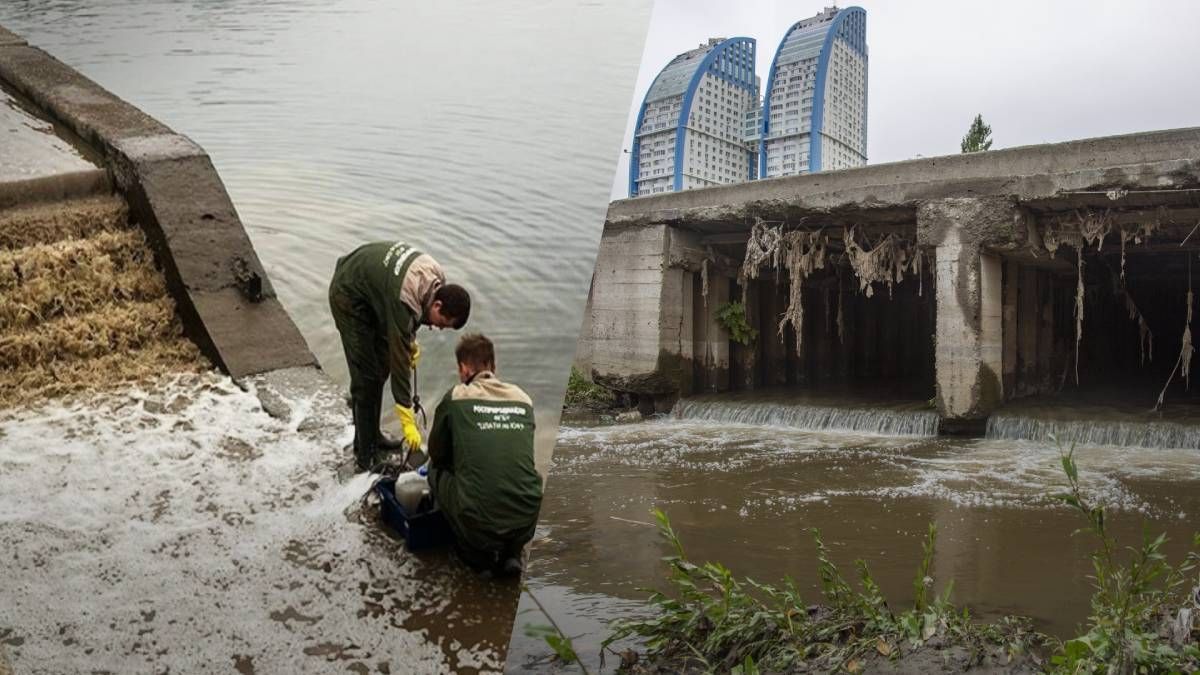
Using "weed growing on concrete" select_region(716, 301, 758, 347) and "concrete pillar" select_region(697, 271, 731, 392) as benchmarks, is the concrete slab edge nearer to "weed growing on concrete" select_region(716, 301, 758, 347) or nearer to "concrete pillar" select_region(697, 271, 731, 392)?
"concrete pillar" select_region(697, 271, 731, 392)

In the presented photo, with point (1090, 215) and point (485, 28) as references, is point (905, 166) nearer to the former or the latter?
point (1090, 215)

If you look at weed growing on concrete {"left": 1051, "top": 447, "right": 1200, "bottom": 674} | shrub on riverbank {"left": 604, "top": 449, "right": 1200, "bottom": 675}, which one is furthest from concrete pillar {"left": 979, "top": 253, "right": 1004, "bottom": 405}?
weed growing on concrete {"left": 1051, "top": 447, "right": 1200, "bottom": 674}

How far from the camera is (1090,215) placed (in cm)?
564

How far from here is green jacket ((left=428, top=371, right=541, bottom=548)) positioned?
166cm

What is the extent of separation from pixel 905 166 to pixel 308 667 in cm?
555

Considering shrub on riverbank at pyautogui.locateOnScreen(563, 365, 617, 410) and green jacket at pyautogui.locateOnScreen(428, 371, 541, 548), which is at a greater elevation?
green jacket at pyautogui.locateOnScreen(428, 371, 541, 548)

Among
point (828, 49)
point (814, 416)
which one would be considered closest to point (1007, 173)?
point (814, 416)

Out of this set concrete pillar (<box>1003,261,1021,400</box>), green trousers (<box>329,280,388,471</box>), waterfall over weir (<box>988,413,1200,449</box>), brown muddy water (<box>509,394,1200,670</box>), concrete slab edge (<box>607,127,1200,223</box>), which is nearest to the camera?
green trousers (<box>329,280,388,471</box>)

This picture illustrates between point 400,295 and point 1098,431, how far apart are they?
541cm

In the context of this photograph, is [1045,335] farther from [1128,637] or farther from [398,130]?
[1128,637]

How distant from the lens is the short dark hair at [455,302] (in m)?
1.55

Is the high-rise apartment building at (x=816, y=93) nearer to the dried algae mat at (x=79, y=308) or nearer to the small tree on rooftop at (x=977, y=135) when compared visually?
the dried algae mat at (x=79, y=308)

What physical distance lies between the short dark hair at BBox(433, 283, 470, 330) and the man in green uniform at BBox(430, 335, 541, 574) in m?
0.14

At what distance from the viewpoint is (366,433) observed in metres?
1.93
